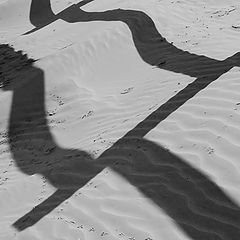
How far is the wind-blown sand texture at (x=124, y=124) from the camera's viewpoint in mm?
3648

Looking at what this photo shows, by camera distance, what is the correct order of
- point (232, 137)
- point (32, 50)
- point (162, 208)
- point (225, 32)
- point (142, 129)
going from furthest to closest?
point (32, 50)
point (225, 32)
point (142, 129)
point (232, 137)
point (162, 208)

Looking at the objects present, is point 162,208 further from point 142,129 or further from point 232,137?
point 142,129

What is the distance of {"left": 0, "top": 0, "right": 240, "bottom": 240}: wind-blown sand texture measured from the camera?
3648 mm

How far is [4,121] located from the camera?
6.56 m

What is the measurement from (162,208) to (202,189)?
1.08 feet

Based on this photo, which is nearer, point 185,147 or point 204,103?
point 185,147

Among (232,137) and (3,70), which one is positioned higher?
(232,137)

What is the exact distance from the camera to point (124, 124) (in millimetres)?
5148

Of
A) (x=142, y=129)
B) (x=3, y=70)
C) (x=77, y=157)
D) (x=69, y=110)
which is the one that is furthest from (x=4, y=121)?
(x=142, y=129)

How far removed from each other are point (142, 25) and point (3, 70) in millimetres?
2290

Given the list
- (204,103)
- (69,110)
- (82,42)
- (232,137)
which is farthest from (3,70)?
(232,137)

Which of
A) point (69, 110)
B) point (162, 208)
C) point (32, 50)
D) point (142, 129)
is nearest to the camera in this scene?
point (162, 208)

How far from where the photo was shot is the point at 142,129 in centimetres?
480

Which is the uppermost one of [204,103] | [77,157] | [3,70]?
[204,103]
